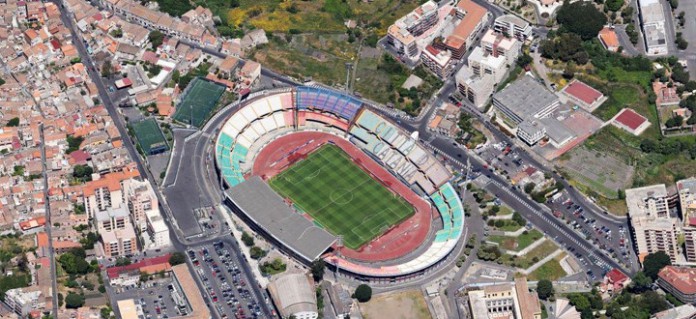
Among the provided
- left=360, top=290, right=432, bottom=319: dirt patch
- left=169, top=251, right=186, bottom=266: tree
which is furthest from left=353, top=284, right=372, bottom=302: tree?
left=169, top=251, right=186, bottom=266: tree

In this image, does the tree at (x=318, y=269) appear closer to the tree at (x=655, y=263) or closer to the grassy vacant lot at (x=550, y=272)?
the grassy vacant lot at (x=550, y=272)

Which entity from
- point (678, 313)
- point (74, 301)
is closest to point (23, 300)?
point (74, 301)

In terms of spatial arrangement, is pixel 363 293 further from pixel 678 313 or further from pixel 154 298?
pixel 678 313

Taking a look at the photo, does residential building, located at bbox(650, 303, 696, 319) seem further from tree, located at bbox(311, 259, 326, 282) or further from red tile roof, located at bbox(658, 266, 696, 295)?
tree, located at bbox(311, 259, 326, 282)

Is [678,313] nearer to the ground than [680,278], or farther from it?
nearer to the ground

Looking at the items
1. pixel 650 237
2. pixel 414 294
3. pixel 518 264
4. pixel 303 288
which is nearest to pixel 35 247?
pixel 303 288

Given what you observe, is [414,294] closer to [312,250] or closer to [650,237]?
[312,250]

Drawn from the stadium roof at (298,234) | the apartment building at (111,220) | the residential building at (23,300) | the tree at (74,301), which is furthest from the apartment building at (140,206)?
the residential building at (23,300)
